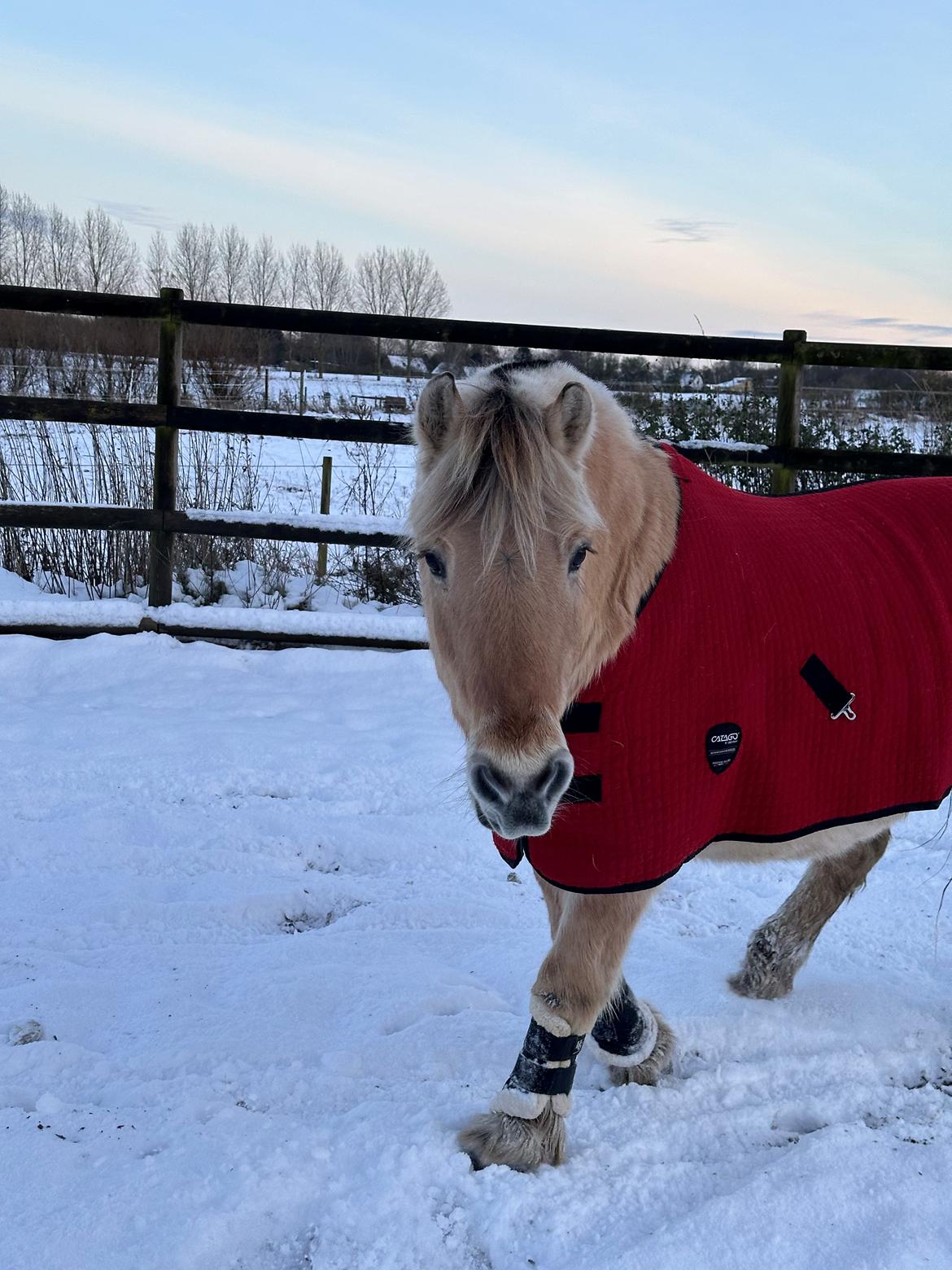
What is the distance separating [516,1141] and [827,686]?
126cm

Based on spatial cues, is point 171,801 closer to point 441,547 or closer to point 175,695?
point 175,695

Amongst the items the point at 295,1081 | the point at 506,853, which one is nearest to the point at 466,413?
the point at 506,853

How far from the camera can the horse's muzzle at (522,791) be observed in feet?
5.38

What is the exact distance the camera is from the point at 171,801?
3840 mm

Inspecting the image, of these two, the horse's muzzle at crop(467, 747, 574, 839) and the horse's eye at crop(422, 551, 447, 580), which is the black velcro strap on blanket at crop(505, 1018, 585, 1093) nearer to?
the horse's muzzle at crop(467, 747, 574, 839)

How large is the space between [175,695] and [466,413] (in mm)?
3666

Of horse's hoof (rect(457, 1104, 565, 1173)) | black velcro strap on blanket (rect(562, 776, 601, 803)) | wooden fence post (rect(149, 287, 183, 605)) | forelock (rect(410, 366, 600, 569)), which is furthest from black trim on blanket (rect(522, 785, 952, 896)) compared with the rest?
wooden fence post (rect(149, 287, 183, 605))

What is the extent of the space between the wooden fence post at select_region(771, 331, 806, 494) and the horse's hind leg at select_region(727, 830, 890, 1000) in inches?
134

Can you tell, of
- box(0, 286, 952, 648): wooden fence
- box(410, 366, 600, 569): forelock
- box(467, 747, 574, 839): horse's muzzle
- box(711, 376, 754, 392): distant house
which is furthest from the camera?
box(711, 376, 754, 392): distant house

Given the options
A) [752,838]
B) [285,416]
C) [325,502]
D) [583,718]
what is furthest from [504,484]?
[325,502]

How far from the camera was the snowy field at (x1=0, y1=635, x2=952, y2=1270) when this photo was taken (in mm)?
1808

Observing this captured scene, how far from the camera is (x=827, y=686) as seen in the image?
2174mm

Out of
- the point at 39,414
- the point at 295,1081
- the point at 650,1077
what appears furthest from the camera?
the point at 39,414

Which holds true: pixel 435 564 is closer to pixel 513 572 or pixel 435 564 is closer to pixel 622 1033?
pixel 513 572
